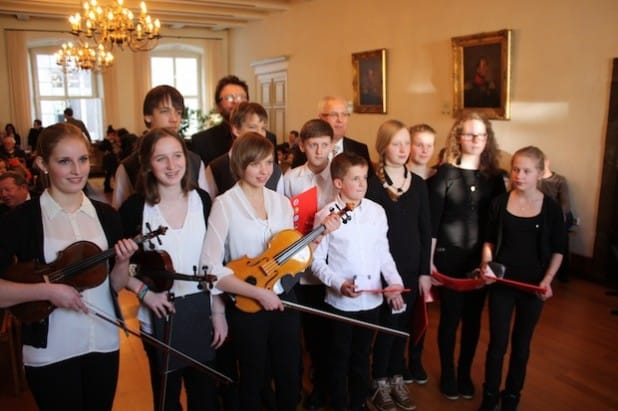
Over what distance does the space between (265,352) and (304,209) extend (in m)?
0.71

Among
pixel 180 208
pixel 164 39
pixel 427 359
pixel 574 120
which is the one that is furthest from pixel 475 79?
pixel 164 39

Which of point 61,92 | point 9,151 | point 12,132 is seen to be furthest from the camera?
point 61,92

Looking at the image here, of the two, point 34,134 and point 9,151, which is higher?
point 34,134

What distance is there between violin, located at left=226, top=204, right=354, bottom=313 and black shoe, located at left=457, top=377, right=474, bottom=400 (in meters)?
1.40

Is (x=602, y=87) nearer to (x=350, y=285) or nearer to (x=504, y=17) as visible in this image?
(x=504, y=17)

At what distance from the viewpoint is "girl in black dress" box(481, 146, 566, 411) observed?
2.29 m

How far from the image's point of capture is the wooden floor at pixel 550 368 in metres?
2.67

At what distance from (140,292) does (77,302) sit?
277 mm

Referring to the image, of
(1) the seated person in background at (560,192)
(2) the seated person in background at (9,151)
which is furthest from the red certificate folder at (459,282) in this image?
(2) the seated person in background at (9,151)

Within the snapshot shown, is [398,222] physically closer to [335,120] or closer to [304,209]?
[304,209]

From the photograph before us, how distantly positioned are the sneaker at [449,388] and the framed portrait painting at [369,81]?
17.5ft

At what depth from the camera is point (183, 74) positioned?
43.6 feet

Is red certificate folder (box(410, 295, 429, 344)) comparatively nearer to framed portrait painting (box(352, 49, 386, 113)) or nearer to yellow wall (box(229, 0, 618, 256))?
yellow wall (box(229, 0, 618, 256))

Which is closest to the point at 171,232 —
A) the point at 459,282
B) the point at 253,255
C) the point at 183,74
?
the point at 253,255
